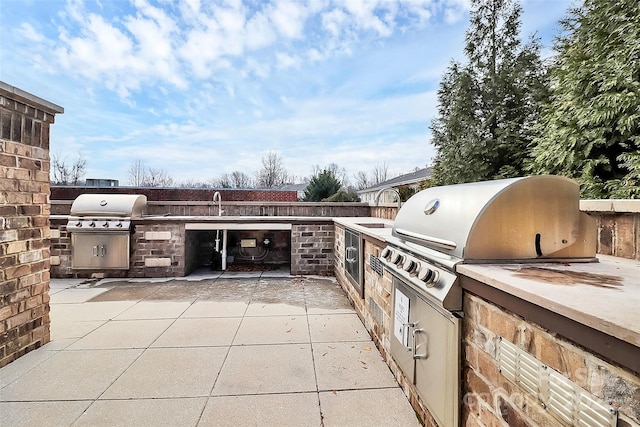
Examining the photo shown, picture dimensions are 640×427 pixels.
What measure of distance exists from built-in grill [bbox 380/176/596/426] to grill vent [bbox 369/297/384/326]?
1000mm

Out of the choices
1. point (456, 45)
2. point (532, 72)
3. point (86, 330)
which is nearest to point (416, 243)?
point (86, 330)

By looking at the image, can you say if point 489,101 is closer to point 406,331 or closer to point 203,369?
point 406,331

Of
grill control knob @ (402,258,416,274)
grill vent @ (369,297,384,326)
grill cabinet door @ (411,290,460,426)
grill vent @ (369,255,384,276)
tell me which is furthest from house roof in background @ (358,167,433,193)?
grill cabinet door @ (411,290,460,426)

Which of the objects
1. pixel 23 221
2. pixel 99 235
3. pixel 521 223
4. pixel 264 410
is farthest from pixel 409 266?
pixel 99 235

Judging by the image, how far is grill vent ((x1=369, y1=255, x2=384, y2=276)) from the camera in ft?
9.64

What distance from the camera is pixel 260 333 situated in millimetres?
3377

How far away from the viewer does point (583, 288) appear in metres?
1.12

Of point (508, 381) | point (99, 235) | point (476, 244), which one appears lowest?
point (508, 381)

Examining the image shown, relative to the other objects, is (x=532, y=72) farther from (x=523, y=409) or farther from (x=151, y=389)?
(x=151, y=389)

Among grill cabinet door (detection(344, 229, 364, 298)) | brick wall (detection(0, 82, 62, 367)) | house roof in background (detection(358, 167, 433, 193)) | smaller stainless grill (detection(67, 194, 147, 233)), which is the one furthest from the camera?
house roof in background (detection(358, 167, 433, 193))

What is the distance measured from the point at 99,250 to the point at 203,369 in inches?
172

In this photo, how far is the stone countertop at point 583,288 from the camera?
2.67 feet

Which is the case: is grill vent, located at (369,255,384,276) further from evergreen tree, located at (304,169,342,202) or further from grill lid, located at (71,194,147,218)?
evergreen tree, located at (304,169,342,202)

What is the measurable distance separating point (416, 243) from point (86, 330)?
3.67 meters
